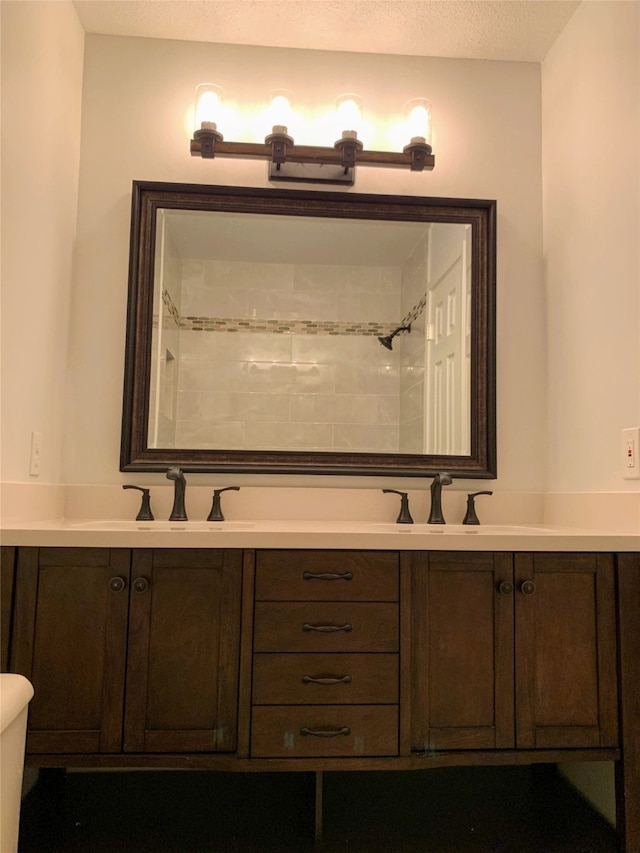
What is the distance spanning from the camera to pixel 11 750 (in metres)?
1.01

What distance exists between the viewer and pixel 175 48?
2084 millimetres

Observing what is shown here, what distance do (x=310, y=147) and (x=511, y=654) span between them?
5.14ft

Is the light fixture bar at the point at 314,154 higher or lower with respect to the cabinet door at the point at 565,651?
higher

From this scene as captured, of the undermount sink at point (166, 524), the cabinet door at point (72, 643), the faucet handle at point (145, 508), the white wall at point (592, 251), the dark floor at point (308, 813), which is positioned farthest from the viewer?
the faucet handle at point (145, 508)

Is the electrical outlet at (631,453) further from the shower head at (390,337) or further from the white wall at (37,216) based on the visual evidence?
the white wall at (37,216)

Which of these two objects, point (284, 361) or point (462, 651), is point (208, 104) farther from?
point (462, 651)

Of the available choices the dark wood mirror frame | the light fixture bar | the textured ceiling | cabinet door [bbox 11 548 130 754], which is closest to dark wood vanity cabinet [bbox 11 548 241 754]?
cabinet door [bbox 11 548 130 754]

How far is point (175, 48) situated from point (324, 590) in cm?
179

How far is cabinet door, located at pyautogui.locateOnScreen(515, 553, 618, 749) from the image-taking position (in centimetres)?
148

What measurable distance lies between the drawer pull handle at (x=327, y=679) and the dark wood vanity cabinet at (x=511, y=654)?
155 millimetres

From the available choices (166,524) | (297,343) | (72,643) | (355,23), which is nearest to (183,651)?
(72,643)

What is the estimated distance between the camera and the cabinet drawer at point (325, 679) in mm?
1438

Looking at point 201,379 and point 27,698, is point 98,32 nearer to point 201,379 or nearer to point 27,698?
point 201,379

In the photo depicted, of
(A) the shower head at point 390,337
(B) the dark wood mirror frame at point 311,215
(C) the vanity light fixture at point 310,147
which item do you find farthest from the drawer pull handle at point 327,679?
(C) the vanity light fixture at point 310,147
